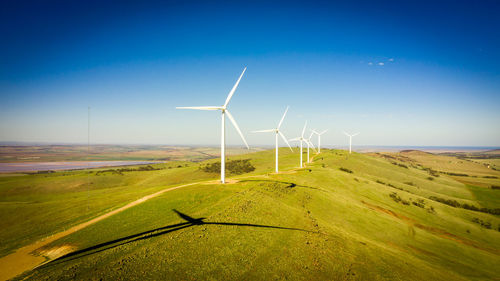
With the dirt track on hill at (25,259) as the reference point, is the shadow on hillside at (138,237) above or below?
above

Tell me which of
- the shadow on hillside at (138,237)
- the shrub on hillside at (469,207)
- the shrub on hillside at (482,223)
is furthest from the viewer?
the shrub on hillside at (469,207)

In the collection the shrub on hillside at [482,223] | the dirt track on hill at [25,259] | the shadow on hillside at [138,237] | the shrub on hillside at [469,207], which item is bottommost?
the shrub on hillside at [469,207]

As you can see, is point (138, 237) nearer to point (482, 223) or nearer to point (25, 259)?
point (25, 259)

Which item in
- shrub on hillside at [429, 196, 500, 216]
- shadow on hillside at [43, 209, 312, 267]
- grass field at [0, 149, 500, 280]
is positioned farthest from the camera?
shrub on hillside at [429, 196, 500, 216]

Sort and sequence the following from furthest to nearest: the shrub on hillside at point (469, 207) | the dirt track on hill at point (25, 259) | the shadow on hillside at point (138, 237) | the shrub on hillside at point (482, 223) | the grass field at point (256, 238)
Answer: the shrub on hillside at point (469, 207), the shrub on hillside at point (482, 223), the shadow on hillside at point (138, 237), the dirt track on hill at point (25, 259), the grass field at point (256, 238)

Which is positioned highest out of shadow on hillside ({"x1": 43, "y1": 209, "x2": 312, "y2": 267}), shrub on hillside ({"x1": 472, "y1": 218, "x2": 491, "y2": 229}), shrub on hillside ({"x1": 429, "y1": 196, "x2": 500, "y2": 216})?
shadow on hillside ({"x1": 43, "y1": 209, "x2": 312, "y2": 267})

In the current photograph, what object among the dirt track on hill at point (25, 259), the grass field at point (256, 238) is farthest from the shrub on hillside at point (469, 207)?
the dirt track on hill at point (25, 259)

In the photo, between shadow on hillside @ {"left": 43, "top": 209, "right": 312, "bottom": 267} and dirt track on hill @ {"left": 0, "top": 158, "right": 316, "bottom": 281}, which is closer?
dirt track on hill @ {"left": 0, "top": 158, "right": 316, "bottom": 281}

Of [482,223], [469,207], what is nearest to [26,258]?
[482,223]

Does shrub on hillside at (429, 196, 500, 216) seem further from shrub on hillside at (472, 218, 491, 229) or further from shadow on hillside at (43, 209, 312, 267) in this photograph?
shadow on hillside at (43, 209, 312, 267)

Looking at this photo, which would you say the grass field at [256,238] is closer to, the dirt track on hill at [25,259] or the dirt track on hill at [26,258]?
the dirt track on hill at [26,258]

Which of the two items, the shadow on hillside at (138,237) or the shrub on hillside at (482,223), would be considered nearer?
the shadow on hillside at (138,237)

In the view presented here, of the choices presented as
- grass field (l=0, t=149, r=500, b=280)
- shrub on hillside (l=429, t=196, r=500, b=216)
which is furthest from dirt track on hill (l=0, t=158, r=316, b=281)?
shrub on hillside (l=429, t=196, r=500, b=216)
